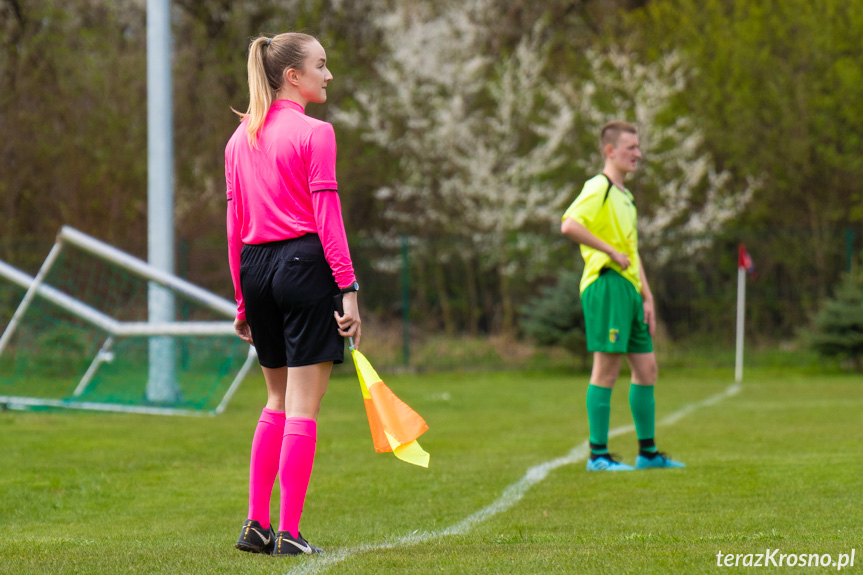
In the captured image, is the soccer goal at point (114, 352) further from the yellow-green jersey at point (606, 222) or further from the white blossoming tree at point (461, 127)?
the white blossoming tree at point (461, 127)

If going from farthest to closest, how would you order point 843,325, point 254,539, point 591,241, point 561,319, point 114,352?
point 561,319, point 843,325, point 114,352, point 591,241, point 254,539

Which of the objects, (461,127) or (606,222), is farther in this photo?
(461,127)

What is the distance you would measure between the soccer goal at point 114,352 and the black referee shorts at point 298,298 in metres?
6.05

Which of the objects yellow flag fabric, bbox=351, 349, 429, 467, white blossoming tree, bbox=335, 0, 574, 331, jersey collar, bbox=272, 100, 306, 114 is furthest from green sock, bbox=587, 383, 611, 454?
white blossoming tree, bbox=335, 0, 574, 331

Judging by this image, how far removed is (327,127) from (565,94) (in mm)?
19338

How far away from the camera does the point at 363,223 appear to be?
23.9m

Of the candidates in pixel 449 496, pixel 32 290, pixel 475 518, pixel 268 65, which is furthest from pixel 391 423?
pixel 32 290

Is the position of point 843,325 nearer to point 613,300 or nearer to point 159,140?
point 159,140

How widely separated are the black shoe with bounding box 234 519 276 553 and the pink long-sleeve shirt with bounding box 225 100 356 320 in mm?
1012

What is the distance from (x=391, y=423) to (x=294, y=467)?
40 centimetres

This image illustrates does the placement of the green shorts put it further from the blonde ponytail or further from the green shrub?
the green shrub

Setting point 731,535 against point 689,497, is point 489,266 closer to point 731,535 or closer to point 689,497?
point 689,497

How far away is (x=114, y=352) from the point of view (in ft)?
40.7

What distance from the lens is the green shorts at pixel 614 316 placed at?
6.81 meters
